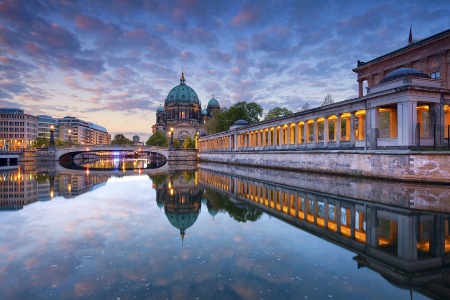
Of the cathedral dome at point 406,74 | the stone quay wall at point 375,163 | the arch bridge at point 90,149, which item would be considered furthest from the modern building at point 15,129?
the cathedral dome at point 406,74

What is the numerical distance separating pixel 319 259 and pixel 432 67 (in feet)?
129

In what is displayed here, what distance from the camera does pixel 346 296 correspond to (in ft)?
19.1

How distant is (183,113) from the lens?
537 ft

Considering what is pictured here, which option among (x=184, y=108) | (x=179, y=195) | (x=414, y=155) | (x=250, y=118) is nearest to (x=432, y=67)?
(x=414, y=155)

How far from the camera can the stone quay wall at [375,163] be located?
22016 mm

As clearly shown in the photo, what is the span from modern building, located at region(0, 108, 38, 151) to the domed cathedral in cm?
5973

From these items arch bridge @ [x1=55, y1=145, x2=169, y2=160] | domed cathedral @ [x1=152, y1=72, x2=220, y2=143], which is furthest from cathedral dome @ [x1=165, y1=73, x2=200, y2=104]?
arch bridge @ [x1=55, y1=145, x2=169, y2=160]

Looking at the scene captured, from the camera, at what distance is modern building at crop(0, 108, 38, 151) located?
139 m

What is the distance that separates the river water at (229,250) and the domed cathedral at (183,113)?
141907 millimetres

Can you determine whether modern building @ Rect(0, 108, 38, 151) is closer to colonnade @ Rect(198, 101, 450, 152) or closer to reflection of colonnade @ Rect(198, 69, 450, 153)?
colonnade @ Rect(198, 101, 450, 152)

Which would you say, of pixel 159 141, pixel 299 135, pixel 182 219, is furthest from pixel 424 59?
pixel 159 141

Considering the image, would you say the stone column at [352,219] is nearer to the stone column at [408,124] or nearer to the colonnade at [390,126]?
the stone column at [408,124]

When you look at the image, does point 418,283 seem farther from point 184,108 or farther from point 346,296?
point 184,108

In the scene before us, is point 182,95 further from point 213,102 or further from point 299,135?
point 299,135
